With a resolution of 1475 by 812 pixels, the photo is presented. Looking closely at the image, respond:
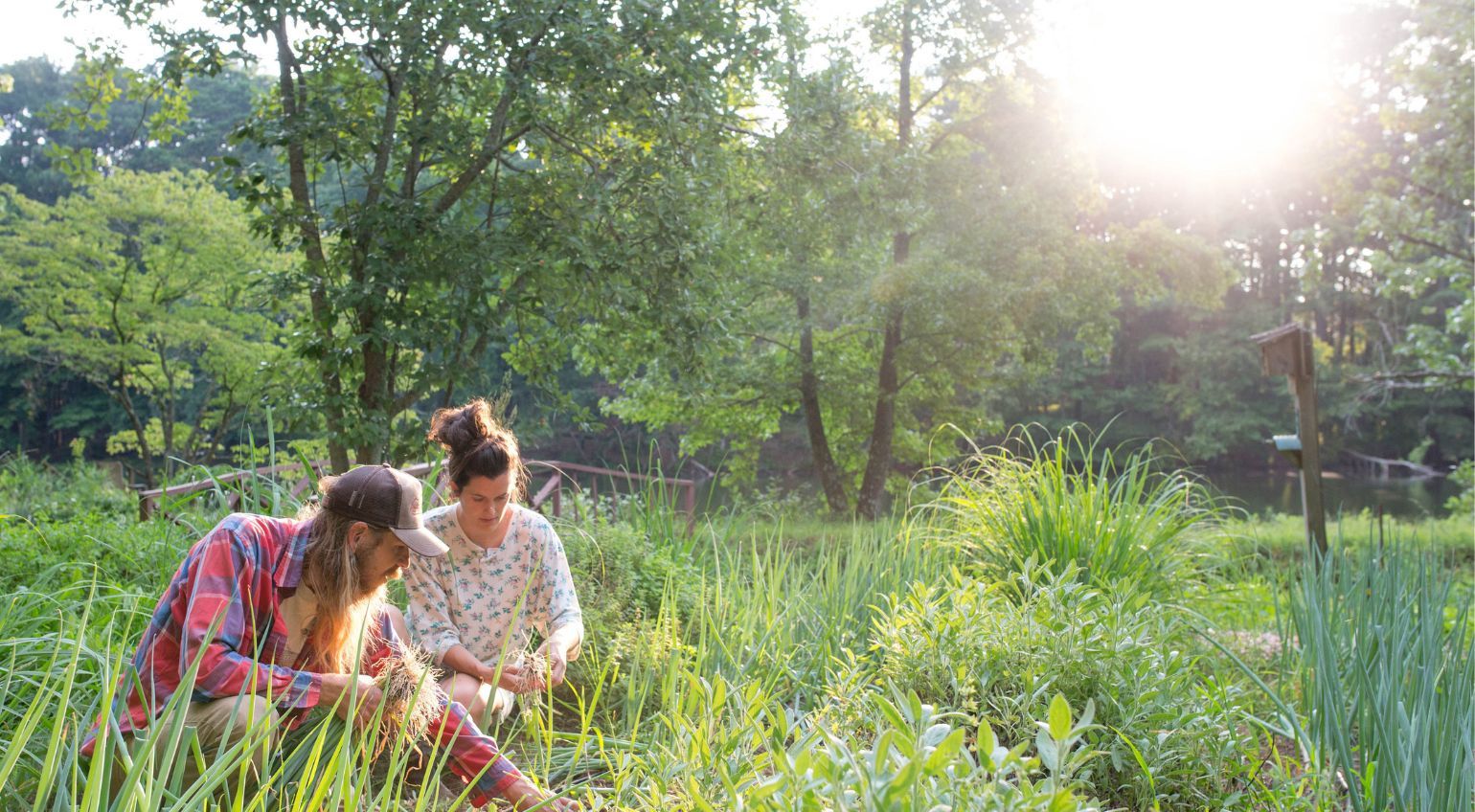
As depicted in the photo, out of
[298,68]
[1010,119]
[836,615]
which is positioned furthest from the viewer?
[1010,119]

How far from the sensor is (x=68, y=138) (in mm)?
30672

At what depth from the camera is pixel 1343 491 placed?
28.3 metres

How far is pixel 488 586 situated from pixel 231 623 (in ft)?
3.47

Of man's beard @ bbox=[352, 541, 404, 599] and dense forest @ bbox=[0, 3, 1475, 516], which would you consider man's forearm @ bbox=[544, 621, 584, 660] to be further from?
dense forest @ bbox=[0, 3, 1475, 516]

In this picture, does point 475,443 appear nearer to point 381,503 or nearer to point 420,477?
point 381,503

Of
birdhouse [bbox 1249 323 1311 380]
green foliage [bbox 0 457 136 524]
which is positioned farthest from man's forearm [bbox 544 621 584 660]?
green foliage [bbox 0 457 136 524]

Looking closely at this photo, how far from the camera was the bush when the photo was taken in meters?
2.48

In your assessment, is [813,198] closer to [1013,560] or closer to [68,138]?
[1013,560]

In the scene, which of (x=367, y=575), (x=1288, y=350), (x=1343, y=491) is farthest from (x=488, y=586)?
(x=1343, y=491)

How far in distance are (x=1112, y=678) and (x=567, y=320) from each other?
14.4 feet

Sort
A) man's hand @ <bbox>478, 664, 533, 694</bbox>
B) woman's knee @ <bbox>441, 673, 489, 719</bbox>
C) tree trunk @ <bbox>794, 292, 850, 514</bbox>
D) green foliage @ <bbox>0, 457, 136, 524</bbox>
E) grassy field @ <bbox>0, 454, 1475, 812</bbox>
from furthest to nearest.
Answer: tree trunk @ <bbox>794, 292, 850, 514</bbox> < green foliage @ <bbox>0, 457, 136, 524</bbox> < woman's knee @ <bbox>441, 673, 489, 719</bbox> < man's hand @ <bbox>478, 664, 533, 694</bbox> < grassy field @ <bbox>0, 454, 1475, 812</bbox>

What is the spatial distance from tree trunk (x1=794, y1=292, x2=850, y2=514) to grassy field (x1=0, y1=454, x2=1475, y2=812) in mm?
9727

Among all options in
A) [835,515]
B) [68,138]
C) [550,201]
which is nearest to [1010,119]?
[835,515]

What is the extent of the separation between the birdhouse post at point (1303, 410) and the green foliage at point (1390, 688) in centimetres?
281
